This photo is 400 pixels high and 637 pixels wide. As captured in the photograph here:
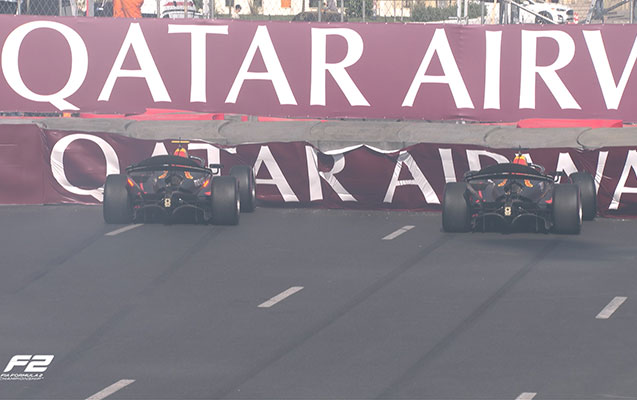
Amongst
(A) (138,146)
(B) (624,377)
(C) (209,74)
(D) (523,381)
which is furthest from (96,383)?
(C) (209,74)

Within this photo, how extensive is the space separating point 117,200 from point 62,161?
284cm

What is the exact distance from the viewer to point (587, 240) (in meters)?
18.9

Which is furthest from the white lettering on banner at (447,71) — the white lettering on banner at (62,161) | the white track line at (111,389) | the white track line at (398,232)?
the white track line at (111,389)

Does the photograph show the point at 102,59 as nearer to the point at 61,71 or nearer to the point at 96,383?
the point at 61,71

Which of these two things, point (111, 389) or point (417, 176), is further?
point (417, 176)

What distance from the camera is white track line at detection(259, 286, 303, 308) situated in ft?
46.7

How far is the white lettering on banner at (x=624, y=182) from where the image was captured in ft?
68.3

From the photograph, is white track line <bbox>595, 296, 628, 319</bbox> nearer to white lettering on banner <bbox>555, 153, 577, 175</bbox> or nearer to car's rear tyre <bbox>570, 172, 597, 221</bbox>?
car's rear tyre <bbox>570, 172, 597, 221</bbox>

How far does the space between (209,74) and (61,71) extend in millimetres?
2806

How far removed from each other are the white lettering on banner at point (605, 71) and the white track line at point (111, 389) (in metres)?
13.9

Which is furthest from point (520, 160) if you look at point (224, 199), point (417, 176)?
point (224, 199)

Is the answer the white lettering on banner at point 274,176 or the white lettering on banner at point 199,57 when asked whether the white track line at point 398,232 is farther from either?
the white lettering on banner at point 199,57

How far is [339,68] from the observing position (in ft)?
76.4

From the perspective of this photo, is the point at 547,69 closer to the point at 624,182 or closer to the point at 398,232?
the point at 624,182
